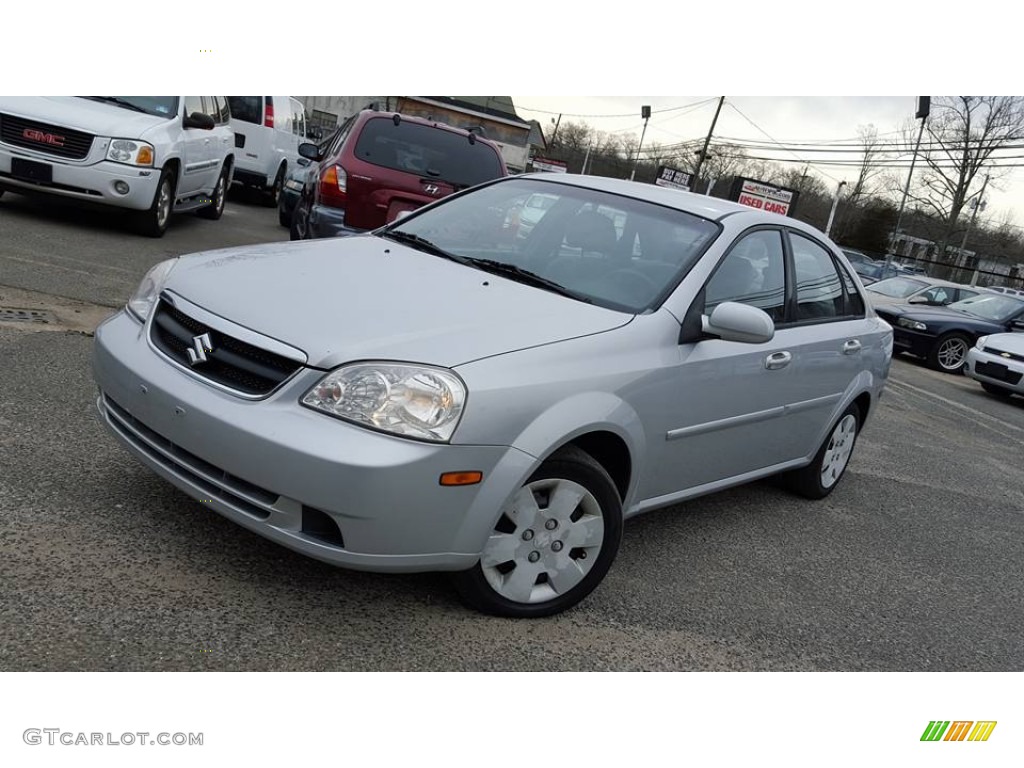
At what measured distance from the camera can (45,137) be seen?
8.91 metres

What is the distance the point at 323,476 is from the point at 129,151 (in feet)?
24.3

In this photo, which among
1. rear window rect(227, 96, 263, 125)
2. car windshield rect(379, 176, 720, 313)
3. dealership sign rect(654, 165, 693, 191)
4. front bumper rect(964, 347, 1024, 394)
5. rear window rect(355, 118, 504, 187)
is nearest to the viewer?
car windshield rect(379, 176, 720, 313)

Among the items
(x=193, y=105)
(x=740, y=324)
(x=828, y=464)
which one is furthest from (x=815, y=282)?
(x=193, y=105)

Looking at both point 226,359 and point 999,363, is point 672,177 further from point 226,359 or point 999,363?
point 226,359

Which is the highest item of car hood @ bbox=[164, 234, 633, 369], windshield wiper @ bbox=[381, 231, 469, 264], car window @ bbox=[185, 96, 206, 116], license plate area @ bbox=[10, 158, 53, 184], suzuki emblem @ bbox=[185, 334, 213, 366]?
car window @ bbox=[185, 96, 206, 116]

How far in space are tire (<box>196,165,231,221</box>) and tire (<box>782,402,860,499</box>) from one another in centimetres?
920

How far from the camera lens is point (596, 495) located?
3.42 m

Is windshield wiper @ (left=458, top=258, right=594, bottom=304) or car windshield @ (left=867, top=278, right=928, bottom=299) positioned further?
car windshield @ (left=867, top=278, right=928, bottom=299)

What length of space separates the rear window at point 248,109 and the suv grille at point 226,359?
12.8m

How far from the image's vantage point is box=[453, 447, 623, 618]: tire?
10.7ft

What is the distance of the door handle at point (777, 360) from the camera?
4.36 metres

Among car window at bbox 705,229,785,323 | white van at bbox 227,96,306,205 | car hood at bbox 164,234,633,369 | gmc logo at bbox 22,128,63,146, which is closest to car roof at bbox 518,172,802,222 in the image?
car window at bbox 705,229,785,323

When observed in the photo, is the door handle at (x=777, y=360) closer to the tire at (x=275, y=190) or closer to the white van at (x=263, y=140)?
the white van at (x=263, y=140)

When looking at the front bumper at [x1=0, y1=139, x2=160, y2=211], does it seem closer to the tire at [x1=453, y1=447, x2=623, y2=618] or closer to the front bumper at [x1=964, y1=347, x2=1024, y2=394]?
the tire at [x1=453, y1=447, x2=623, y2=618]
